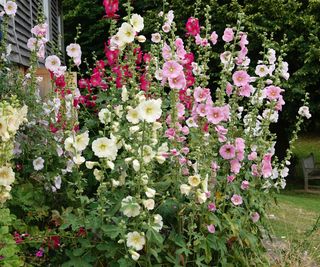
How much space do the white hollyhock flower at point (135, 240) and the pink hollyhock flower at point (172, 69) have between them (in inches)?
34.6

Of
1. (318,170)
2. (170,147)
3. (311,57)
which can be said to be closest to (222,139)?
(170,147)

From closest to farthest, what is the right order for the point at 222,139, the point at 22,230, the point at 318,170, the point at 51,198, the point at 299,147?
the point at 22,230 → the point at 222,139 → the point at 51,198 → the point at 318,170 → the point at 299,147

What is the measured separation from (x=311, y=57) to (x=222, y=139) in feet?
32.2

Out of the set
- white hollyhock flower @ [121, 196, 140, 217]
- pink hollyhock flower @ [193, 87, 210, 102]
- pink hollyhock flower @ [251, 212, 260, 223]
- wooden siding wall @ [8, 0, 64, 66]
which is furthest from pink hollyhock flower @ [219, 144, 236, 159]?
wooden siding wall @ [8, 0, 64, 66]

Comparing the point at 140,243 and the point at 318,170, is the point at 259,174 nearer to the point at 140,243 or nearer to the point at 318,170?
the point at 140,243

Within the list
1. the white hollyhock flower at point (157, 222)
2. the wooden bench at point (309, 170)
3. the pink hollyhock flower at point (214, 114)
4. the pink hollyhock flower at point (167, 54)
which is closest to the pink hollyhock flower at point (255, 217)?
the pink hollyhock flower at point (214, 114)

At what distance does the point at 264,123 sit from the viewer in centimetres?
398

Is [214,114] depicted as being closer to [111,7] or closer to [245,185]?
[245,185]

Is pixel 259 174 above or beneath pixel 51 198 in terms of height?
above

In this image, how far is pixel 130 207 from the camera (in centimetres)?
292

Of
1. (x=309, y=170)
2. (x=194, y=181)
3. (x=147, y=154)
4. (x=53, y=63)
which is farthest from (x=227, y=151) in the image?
(x=309, y=170)

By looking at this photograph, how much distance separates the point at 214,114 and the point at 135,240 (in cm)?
96

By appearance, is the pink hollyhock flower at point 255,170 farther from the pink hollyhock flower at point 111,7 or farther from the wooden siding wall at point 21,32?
the wooden siding wall at point 21,32

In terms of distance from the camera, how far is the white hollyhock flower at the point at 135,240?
294cm
